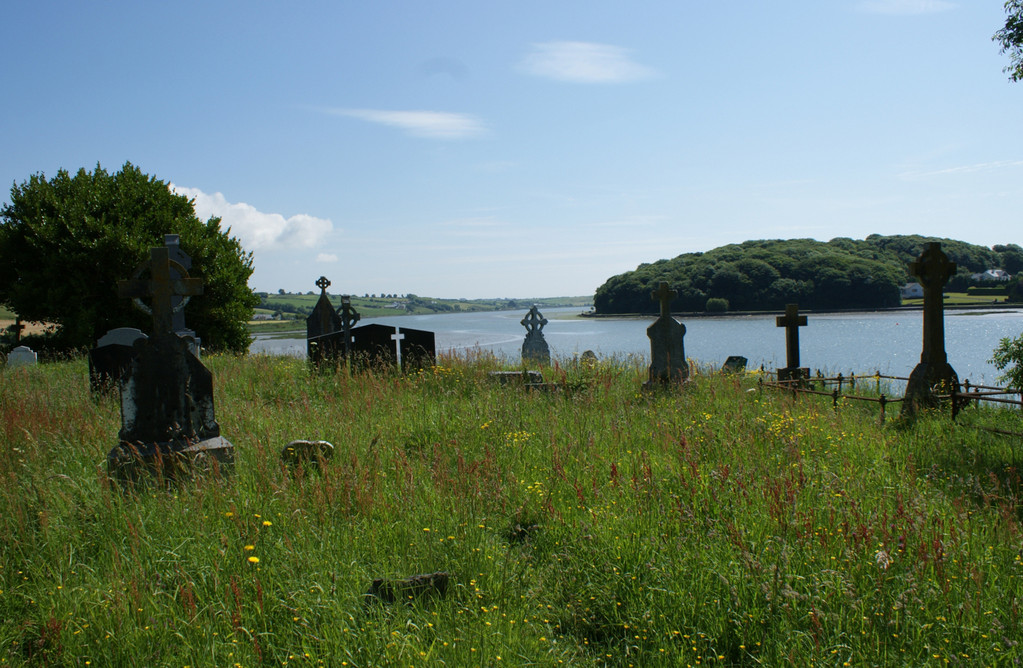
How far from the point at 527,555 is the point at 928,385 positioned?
23.3 feet

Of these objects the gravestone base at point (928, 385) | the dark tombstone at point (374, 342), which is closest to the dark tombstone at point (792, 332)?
the gravestone base at point (928, 385)

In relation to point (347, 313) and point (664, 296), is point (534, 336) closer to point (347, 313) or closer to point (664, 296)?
point (347, 313)

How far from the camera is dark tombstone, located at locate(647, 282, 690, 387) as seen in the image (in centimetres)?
1020

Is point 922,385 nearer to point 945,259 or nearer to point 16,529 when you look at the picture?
point 945,259

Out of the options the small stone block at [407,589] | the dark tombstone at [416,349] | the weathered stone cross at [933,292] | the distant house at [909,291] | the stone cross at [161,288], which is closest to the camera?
the small stone block at [407,589]

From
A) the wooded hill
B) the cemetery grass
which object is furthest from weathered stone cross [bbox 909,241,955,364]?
the wooded hill

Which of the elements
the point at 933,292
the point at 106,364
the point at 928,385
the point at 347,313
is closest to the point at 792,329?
the point at 933,292

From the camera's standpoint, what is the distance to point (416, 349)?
12250mm

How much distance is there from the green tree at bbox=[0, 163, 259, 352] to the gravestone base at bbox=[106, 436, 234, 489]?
1799 centimetres

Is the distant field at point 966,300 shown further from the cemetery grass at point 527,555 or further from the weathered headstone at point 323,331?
the cemetery grass at point 527,555

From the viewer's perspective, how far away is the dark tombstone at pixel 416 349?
39.0ft

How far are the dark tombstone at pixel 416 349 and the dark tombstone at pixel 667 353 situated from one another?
161 inches

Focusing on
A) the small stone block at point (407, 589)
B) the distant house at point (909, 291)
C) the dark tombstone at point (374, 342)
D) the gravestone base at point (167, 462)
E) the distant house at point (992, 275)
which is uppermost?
the distant house at point (992, 275)

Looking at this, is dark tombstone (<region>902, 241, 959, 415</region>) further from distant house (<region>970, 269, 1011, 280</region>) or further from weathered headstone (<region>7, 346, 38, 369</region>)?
distant house (<region>970, 269, 1011, 280</region>)
